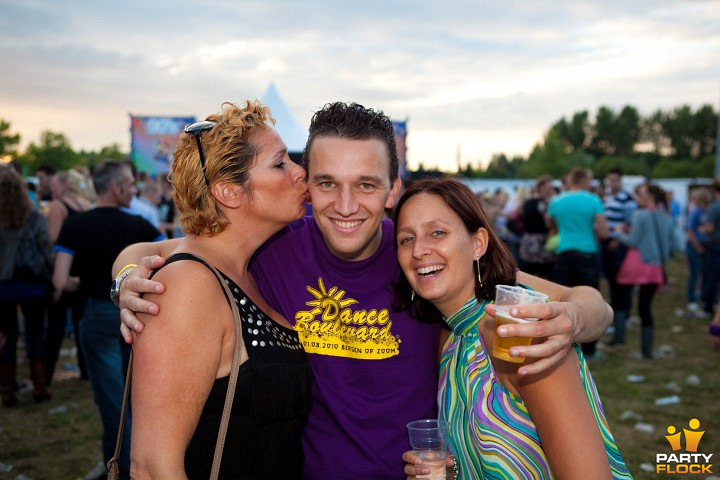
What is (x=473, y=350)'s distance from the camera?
2.31 m

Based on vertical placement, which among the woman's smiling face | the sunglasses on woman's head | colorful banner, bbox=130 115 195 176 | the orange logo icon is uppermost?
colorful banner, bbox=130 115 195 176

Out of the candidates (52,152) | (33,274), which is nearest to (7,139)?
(52,152)

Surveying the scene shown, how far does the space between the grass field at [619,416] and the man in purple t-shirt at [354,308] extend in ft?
11.8

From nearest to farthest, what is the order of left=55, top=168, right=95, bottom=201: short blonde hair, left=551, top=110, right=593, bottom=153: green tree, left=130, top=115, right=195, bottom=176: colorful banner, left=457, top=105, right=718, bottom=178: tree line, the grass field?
the grass field
left=55, top=168, right=95, bottom=201: short blonde hair
left=130, top=115, right=195, bottom=176: colorful banner
left=457, top=105, right=718, bottom=178: tree line
left=551, top=110, right=593, bottom=153: green tree

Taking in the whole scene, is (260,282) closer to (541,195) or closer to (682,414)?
→ (682,414)

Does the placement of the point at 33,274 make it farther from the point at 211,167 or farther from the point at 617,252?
the point at 617,252

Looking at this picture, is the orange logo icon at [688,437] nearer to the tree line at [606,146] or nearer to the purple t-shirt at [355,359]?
the purple t-shirt at [355,359]

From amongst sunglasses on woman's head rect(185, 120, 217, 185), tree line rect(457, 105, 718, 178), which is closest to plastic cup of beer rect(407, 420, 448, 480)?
sunglasses on woman's head rect(185, 120, 217, 185)

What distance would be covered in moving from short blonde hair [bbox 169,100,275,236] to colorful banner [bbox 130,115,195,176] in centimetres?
1244

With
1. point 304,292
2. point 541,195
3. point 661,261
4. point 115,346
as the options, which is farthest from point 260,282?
point 541,195

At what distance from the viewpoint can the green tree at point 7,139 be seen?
89188 mm

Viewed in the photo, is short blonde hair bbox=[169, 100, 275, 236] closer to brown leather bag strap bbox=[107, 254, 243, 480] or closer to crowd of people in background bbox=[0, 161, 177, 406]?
brown leather bag strap bbox=[107, 254, 243, 480]

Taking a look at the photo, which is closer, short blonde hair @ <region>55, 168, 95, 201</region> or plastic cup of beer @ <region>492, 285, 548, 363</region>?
plastic cup of beer @ <region>492, 285, 548, 363</region>

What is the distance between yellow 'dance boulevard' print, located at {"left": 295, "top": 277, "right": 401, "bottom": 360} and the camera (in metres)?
2.57
